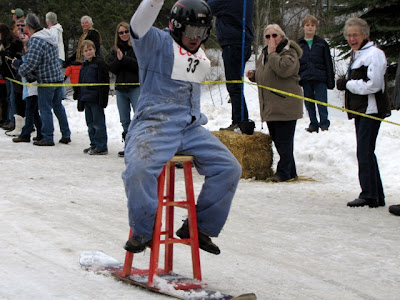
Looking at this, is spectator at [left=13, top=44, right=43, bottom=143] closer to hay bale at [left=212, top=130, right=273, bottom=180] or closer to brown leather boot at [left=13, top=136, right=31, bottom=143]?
brown leather boot at [left=13, top=136, right=31, bottom=143]

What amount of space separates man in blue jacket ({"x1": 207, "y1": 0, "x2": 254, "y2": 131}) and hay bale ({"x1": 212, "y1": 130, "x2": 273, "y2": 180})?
20.7 inches

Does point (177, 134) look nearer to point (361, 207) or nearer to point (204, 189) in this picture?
point (204, 189)

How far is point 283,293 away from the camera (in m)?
4.48

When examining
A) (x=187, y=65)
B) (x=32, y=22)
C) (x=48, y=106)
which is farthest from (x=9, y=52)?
(x=187, y=65)

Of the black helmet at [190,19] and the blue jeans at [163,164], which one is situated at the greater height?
the black helmet at [190,19]

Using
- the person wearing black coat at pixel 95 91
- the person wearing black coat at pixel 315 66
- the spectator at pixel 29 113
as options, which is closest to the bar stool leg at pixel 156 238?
the person wearing black coat at pixel 95 91

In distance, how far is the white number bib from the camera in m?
4.61

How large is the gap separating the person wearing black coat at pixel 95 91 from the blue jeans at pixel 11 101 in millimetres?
2602

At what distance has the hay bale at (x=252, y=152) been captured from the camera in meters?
8.99


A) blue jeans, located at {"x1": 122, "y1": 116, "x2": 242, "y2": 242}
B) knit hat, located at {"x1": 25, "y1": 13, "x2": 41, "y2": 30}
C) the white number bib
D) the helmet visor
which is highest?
knit hat, located at {"x1": 25, "y1": 13, "x2": 41, "y2": 30}

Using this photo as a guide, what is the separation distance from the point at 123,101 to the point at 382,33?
569 cm

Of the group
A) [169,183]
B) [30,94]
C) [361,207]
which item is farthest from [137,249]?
[30,94]

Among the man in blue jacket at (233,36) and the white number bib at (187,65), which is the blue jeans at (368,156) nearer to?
the man in blue jacket at (233,36)

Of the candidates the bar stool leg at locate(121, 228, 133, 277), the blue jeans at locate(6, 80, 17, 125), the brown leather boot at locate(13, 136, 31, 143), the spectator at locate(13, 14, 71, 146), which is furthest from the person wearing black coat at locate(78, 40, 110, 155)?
the bar stool leg at locate(121, 228, 133, 277)
